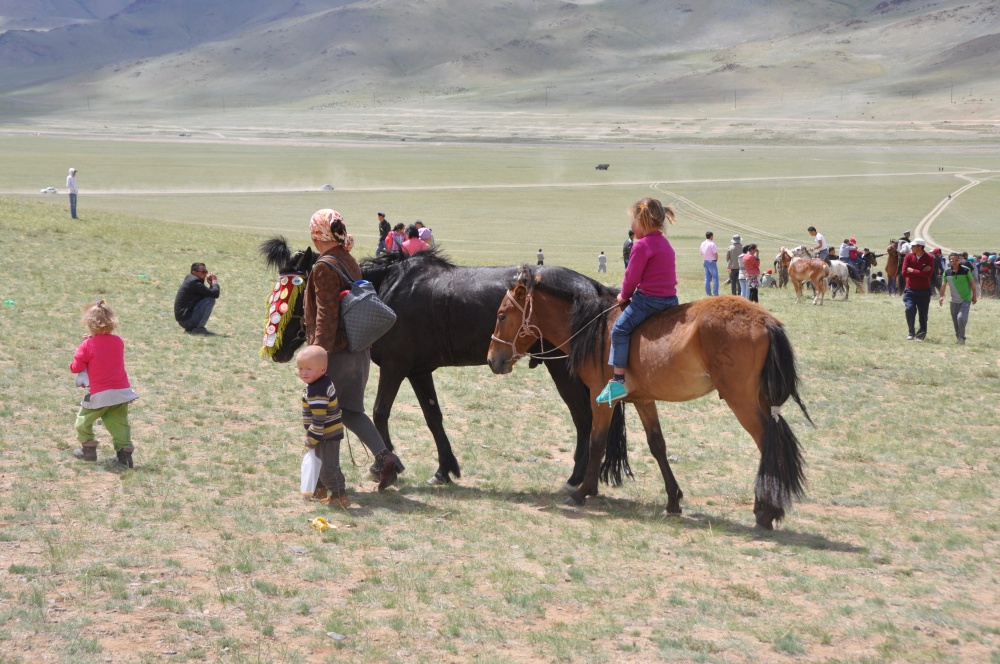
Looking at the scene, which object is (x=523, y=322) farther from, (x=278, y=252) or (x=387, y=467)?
(x=278, y=252)

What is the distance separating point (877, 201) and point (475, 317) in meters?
61.3

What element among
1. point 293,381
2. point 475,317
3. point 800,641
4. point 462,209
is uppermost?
point 462,209

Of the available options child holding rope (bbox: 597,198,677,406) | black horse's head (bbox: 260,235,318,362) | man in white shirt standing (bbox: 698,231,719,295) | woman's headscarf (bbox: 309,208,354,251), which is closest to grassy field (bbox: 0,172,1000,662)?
black horse's head (bbox: 260,235,318,362)

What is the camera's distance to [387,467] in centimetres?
910

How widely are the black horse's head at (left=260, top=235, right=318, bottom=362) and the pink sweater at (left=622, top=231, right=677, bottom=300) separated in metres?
2.86

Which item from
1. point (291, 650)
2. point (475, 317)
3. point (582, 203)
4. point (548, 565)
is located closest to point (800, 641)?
point (548, 565)

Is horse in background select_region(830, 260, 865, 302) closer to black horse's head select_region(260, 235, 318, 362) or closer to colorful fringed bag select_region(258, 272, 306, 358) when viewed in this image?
black horse's head select_region(260, 235, 318, 362)

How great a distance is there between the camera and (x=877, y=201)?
65750mm

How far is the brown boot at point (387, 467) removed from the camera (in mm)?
9094

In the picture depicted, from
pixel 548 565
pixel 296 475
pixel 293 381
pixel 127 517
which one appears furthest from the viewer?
pixel 293 381

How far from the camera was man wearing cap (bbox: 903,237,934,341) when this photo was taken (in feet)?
66.1

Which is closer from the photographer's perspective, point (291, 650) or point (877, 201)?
point (291, 650)

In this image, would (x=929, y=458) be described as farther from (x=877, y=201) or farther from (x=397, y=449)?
(x=877, y=201)

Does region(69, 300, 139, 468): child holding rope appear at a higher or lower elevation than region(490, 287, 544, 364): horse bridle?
lower
